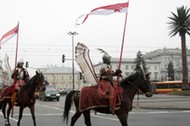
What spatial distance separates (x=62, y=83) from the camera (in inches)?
5689

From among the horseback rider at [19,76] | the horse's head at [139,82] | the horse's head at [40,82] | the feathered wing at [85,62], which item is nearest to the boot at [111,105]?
the horse's head at [139,82]

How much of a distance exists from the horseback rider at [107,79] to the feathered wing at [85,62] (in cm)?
54

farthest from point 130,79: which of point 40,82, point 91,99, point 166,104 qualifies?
point 166,104

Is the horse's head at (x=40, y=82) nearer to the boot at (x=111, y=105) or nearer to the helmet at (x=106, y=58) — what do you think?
the helmet at (x=106, y=58)

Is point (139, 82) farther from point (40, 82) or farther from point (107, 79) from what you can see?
point (40, 82)

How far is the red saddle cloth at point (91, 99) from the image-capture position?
10.2m

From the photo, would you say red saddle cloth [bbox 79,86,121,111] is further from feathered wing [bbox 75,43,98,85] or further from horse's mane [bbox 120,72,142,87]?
horse's mane [bbox 120,72,142,87]

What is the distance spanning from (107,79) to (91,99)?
0.81m

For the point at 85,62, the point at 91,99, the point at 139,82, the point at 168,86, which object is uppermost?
the point at 85,62

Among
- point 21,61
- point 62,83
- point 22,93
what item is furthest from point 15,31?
point 62,83

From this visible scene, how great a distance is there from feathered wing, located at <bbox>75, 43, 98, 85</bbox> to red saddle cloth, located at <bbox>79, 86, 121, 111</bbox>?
358 mm

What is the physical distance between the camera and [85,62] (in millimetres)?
10734

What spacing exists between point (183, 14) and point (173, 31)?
132 inches

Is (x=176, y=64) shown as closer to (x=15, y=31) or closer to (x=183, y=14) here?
(x=183, y=14)
